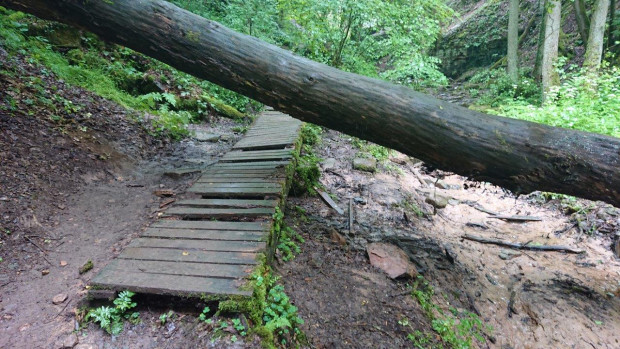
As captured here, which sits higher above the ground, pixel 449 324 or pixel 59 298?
pixel 449 324

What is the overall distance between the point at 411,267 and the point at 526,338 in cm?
139

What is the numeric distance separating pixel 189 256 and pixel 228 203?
1093 mm

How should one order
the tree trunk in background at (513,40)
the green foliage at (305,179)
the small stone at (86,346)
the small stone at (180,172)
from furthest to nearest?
the tree trunk in background at (513,40)
the green foliage at (305,179)
the small stone at (180,172)
the small stone at (86,346)

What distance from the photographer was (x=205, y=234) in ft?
10.5

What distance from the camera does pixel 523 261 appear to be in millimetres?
4879

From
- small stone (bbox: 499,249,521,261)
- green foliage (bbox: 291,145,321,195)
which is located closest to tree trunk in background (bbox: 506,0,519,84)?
small stone (bbox: 499,249,521,261)

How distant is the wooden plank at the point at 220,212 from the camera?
3.59 m

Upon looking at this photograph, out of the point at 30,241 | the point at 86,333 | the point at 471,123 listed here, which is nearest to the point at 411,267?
the point at 471,123

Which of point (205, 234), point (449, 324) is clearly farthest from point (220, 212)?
point (449, 324)

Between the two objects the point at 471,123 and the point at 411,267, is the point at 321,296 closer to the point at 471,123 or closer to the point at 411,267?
the point at 411,267

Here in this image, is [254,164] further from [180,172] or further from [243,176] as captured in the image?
[180,172]

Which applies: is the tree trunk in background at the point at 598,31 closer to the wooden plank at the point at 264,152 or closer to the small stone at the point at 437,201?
the small stone at the point at 437,201

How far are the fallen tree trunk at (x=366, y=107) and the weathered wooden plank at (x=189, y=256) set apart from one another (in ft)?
6.39

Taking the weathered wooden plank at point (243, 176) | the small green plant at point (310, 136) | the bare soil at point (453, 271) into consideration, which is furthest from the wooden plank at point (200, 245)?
the small green plant at point (310, 136)
